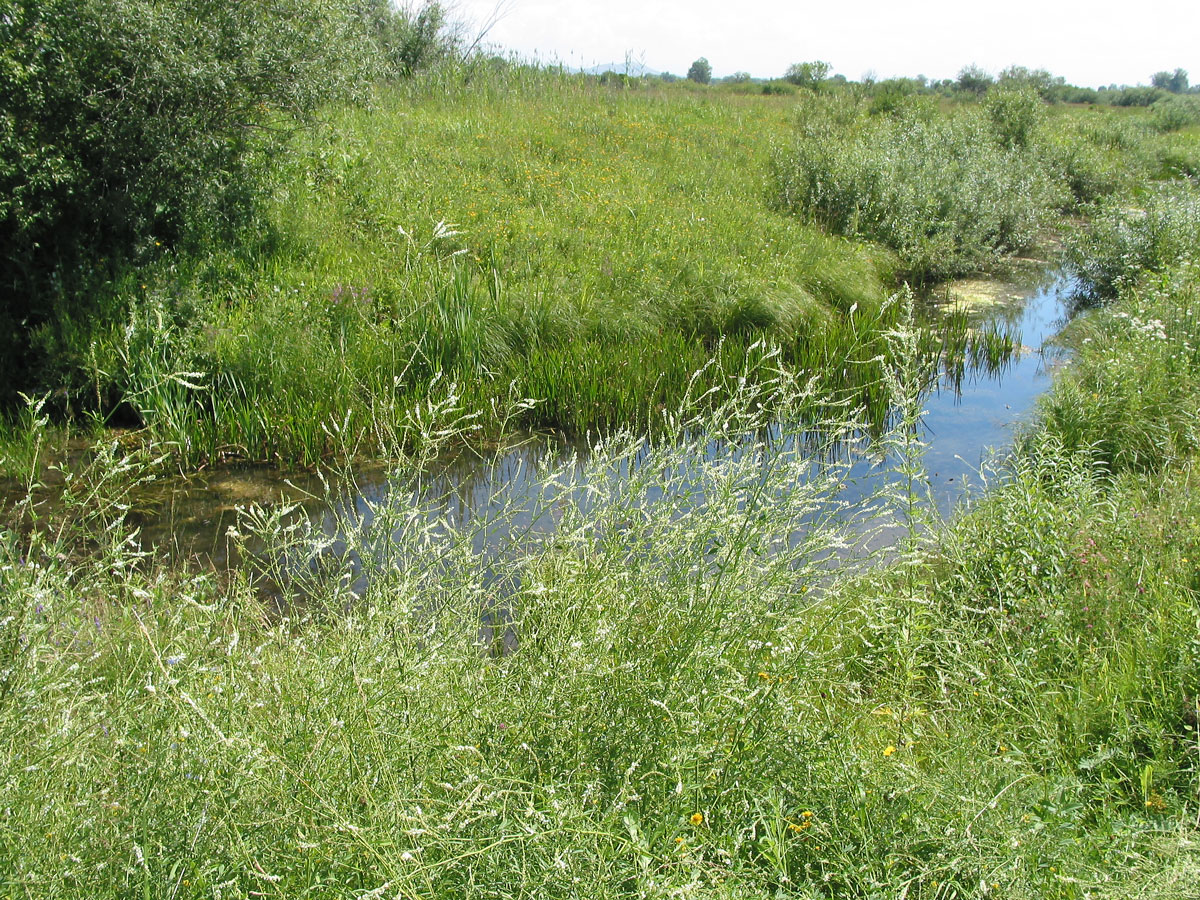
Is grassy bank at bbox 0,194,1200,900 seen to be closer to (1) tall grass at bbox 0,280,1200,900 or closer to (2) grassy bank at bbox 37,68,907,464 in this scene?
(1) tall grass at bbox 0,280,1200,900

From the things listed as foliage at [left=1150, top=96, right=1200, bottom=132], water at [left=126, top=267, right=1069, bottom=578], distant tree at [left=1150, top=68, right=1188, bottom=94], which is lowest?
water at [left=126, top=267, right=1069, bottom=578]

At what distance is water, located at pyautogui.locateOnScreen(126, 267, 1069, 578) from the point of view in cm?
515

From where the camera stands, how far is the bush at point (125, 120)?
656 cm

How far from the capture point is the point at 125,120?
692 centimetres

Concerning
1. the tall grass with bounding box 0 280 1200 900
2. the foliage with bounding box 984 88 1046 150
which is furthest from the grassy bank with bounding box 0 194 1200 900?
the foliage with bounding box 984 88 1046 150

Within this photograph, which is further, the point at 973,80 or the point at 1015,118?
the point at 973,80

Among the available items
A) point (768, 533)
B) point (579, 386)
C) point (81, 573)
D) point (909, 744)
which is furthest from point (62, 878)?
point (579, 386)

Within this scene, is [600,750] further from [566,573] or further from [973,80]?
[973,80]

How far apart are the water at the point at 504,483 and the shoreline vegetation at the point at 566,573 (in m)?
0.25

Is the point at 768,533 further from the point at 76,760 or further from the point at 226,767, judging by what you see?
the point at 76,760

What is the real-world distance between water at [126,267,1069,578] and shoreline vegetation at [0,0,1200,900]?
0.25m

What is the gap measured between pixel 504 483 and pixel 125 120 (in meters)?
4.83

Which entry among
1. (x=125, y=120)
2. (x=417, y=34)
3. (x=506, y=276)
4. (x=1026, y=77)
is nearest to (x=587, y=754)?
(x=125, y=120)

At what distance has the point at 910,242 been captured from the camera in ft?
41.1
